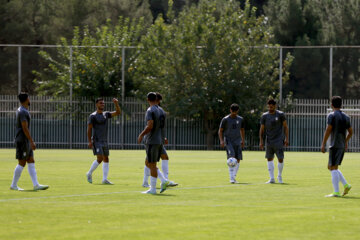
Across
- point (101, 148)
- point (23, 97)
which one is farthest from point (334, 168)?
point (23, 97)

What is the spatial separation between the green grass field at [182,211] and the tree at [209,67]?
1030 inches

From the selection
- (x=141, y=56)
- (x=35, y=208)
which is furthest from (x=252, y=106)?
(x=35, y=208)

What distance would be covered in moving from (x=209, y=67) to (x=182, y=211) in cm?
3407

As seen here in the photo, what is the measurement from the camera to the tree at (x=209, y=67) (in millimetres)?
46031

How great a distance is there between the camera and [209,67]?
1821 inches

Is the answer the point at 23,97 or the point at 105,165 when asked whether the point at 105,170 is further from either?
the point at 23,97

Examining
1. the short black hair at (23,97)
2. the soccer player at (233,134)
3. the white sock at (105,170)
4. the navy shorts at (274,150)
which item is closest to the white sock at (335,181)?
the navy shorts at (274,150)

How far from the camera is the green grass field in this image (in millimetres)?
10125

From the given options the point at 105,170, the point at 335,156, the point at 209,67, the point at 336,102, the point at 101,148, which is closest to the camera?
the point at 336,102

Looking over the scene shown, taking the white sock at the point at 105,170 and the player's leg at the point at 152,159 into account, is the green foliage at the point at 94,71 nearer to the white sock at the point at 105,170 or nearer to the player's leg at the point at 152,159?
the white sock at the point at 105,170

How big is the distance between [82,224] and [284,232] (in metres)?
2.85

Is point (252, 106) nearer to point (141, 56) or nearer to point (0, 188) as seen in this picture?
point (141, 56)

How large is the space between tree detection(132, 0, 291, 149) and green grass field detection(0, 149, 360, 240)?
26.2 meters

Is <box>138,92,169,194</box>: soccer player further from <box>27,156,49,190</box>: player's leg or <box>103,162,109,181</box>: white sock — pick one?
<box>103,162,109,181</box>: white sock
